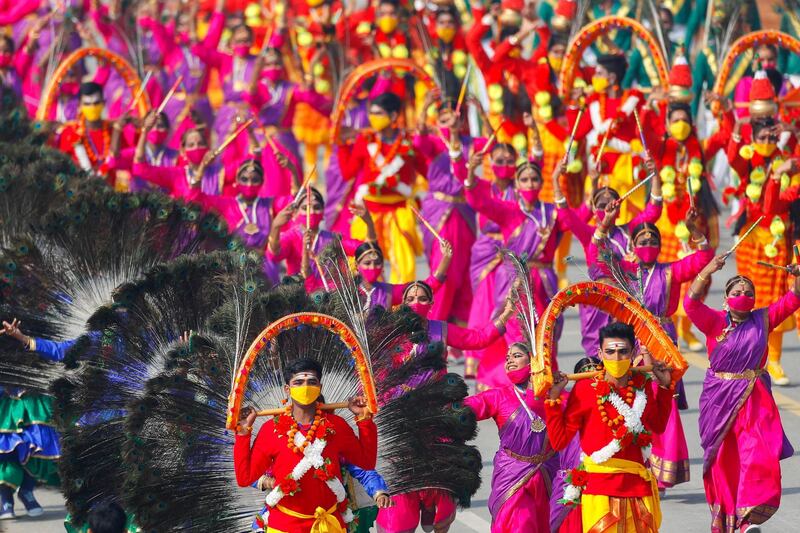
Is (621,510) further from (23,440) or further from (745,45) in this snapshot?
(745,45)

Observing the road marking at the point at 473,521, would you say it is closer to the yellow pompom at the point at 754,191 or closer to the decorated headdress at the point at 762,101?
the yellow pompom at the point at 754,191

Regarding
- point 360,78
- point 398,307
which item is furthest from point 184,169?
point 398,307

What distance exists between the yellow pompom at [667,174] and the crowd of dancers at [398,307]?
2cm

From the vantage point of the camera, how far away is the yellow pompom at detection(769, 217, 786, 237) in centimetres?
1434

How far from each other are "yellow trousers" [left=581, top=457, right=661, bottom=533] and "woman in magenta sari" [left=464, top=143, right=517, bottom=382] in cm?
452

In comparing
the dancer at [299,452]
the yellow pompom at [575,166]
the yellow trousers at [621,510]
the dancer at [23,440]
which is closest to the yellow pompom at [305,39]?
the yellow pompom at [575,166]

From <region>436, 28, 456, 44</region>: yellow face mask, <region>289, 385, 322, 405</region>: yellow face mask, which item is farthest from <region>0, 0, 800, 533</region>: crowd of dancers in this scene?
<region>436, 28, 456, 44</region>: yellow face mask

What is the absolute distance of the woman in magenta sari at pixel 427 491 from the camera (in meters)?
10.0

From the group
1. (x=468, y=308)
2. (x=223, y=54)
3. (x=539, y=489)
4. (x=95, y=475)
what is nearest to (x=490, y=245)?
(x=468, y=308)

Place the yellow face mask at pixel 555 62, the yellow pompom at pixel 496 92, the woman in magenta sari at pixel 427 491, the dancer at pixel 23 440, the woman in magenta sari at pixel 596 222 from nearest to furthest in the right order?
the woman in magenta sari at pixel 427 491 → the dancer at pixel 23 440 → the woman in magenta sari at pixel 596 222 → the yellow pompom at pixel 496 92 → the yellow face mask at pixel 555 62

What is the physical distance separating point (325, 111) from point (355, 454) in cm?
1003

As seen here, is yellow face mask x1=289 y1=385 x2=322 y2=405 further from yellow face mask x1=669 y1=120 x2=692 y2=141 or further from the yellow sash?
yellow face mask x1=669 y1=120 x2=692 y2=141

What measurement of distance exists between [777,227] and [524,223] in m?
1.83

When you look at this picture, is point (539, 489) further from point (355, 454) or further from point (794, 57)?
point (794, 57)
